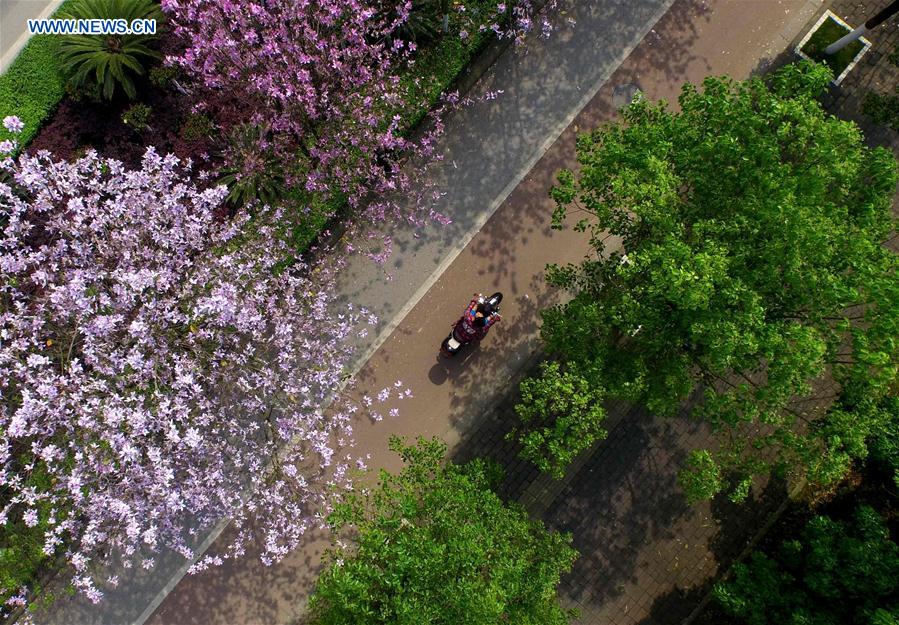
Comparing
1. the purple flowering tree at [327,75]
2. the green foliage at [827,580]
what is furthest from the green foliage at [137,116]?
the green foliage at [827,580]

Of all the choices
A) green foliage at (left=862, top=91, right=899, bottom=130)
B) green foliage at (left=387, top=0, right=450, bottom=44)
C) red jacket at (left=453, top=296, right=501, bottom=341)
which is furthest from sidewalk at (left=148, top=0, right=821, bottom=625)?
green foliage at (left=862, top=91, right=899, bottom=130)

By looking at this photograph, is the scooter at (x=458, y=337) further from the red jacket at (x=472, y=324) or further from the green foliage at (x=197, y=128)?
the green foliage at (x=197, y=128)

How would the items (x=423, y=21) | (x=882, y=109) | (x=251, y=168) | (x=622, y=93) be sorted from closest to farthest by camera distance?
(x=251, y=168)
(x=882, y=109)
(x=423, y=21)
(x=622, y=93)

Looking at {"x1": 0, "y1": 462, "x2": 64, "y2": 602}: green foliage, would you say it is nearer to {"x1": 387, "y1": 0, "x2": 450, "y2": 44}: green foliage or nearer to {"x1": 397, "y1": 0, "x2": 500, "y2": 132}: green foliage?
{"x1": 397, "y1": 0, "x2": 500, "y2": 132}: green foliage

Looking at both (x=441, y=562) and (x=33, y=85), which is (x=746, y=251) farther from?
(x=33, y=85)

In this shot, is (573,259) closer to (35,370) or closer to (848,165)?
(848,165)

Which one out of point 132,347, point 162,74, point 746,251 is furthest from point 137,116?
point 746,251
